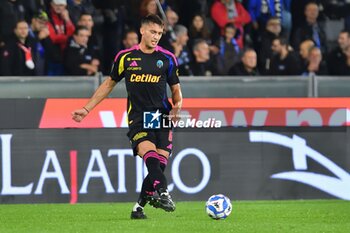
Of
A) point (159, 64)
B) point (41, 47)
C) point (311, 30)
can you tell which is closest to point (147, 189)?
point (159, 64)

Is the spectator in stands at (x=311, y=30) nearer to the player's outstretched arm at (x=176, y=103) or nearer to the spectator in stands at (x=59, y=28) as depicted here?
the spectator in stands at (x=59, y=28)

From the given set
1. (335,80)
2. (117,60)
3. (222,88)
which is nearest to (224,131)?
(222,88)

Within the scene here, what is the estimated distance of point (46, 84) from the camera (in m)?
15.4

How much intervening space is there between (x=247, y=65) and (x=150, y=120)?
638cm

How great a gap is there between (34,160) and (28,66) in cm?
204

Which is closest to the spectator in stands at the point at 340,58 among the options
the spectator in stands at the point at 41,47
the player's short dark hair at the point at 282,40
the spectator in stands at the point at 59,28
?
the player's short dark hair at the point at 282,40

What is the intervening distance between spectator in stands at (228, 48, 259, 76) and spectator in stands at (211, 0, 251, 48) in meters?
1.17

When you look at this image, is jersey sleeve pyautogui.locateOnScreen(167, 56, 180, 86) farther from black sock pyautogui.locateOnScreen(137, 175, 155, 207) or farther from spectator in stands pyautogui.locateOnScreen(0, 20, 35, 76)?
spectator in stands pyautogui.locateOnScreen(0, 20, 35, 76)

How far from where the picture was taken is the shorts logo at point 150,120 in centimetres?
1130

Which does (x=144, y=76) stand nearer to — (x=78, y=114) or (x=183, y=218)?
(x=78, y=114)

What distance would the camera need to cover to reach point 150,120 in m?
11.3

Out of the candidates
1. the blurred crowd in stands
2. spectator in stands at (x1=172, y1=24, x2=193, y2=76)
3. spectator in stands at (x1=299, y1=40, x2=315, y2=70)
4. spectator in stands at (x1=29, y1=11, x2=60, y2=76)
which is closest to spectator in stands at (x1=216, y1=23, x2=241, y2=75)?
the blurred crowd in stands

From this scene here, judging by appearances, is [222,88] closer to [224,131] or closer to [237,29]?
[224,131]

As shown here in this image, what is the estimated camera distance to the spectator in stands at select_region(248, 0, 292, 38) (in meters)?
19.1
